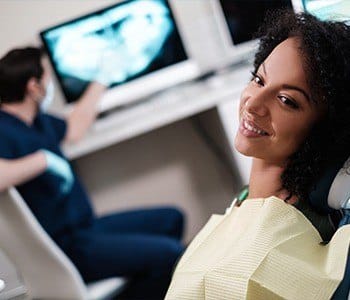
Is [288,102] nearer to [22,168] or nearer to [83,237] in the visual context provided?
[22,168]

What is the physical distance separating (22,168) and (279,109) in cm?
64

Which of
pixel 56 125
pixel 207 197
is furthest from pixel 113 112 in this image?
pixel 207 197

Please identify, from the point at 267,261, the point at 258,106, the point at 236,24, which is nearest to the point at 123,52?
the point at 236,24

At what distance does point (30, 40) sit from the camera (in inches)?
Result: 55.3

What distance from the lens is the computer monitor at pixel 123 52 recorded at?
1.74m

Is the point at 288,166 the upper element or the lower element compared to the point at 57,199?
upper

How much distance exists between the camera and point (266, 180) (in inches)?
31.7

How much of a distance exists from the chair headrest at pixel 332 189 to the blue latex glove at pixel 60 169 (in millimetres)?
679

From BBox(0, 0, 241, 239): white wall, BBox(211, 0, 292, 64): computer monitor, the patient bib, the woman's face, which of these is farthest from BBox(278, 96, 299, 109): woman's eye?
BBox(211, 0, 292, 64): computer monitor

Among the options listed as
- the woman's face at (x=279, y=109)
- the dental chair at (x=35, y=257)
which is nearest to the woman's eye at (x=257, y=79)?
the woman's face at (x=279, y=109)

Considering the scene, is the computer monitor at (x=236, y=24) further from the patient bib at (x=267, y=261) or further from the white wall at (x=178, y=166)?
the patient bib at (x=267, y=261)

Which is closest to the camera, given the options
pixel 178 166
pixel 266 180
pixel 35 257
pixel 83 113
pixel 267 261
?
pixel 267 261

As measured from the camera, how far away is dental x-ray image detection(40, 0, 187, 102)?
1.74 meters

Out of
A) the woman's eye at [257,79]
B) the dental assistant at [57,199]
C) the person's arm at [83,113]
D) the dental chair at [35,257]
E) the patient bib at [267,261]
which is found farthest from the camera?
the person's arm at [83,113]
